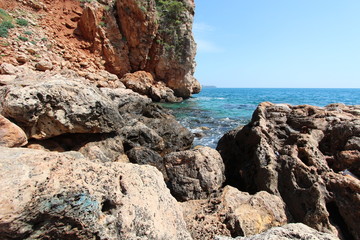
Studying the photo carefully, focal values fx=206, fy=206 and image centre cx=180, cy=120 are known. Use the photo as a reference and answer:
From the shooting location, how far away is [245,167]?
4.86 meters

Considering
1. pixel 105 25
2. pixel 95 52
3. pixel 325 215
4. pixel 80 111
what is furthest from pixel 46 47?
pixel 325 215

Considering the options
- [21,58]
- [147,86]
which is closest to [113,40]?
[147,86]

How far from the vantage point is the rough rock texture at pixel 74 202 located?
→ 161cm

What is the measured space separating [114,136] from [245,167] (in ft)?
12.3

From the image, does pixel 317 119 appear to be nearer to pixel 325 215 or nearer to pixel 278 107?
pixel 278 107

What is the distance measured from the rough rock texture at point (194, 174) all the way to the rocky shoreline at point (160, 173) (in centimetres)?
2

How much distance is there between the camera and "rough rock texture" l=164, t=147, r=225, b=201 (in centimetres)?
407

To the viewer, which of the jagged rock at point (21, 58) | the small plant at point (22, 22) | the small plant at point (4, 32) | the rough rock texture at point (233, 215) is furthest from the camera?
the small plant at point (22, 22)

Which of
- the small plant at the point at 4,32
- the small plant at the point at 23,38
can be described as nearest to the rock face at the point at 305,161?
the small plant at the point at 4,32

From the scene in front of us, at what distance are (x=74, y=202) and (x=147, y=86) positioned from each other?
896 inches

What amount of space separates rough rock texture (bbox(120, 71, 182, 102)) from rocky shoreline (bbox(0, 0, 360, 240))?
13409mm

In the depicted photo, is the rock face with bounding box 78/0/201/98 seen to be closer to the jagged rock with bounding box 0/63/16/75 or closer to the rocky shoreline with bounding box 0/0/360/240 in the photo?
the jagged rock with bounding box 0/63/16/75

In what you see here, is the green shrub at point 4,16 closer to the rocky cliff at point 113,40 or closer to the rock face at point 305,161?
the rocky cliff at point 113,40

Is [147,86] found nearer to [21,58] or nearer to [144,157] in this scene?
[21,58]
